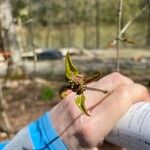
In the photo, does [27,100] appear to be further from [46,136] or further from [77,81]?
[77,81]

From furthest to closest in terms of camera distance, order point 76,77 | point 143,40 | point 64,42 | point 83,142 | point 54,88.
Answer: point 143,40, point 64,42, point 54,88, point 83,142, point 76,77

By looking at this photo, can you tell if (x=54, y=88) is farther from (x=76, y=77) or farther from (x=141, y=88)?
(x=76, y=77)

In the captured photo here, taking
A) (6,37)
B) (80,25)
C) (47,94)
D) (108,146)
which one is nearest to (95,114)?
(108,146)

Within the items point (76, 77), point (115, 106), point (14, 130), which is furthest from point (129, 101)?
point (14, 130)

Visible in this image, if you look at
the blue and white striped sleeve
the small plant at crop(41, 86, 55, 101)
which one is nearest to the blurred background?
the small plant at crop(41, 86, 55, 101)

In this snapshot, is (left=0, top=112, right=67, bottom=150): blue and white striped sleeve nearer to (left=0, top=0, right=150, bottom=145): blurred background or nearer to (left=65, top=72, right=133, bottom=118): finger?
(left=65, top=72, right=133, bottom=118): finger

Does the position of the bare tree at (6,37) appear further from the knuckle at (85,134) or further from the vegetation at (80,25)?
the vegetation at (80,25)

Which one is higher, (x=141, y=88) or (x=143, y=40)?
(x=141, y=88)
